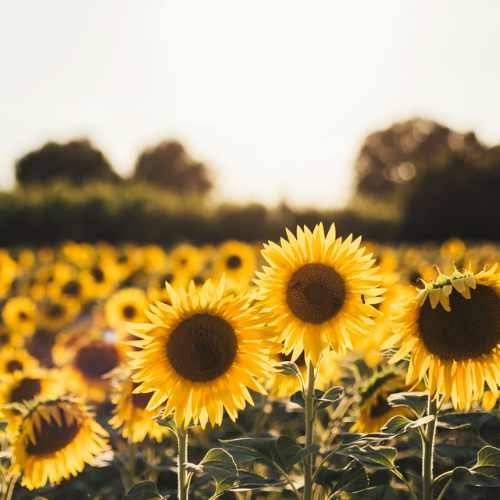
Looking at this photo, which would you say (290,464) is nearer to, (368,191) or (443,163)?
(443,163)

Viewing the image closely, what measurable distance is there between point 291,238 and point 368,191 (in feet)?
155

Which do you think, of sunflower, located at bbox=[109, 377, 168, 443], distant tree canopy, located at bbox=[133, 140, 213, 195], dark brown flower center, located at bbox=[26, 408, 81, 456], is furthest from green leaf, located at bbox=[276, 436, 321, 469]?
distant tree canopy, located at bbox=[133, 140, 213, 195]

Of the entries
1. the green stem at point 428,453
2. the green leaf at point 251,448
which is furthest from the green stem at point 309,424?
the green stem at point 428,453

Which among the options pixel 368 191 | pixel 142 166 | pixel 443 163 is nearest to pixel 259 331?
pixel 443 163

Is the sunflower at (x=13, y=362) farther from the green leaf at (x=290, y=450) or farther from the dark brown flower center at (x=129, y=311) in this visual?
the green leaf at (x=290, y=450)

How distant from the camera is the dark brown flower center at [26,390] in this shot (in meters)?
2.61

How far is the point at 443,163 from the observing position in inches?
1106

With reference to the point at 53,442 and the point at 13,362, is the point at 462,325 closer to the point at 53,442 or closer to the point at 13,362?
the point at 53,442

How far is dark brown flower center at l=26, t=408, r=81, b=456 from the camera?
1.94 meters

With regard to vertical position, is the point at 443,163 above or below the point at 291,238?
above

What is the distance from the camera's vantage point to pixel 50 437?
195 cm

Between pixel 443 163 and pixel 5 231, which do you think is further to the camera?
pixel 443 163

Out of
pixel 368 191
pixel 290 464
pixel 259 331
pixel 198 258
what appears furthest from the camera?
pixel 368 191

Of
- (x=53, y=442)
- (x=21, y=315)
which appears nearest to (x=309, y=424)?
(x=53, y=442)
